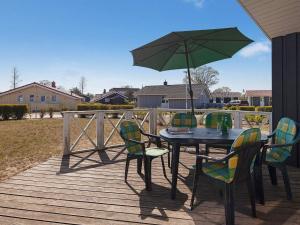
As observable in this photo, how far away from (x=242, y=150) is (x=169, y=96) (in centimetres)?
3395

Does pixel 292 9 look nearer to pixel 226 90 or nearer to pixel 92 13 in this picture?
pixel 92 13

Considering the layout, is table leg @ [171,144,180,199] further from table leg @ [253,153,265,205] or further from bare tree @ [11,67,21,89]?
bare tree @ [11,67,21,89]

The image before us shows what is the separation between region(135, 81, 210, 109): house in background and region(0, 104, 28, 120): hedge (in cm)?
2126

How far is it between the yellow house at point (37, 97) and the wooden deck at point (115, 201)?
25924 mm

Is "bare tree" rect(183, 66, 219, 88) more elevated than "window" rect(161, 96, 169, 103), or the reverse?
"bare tree" rect(183, 66, 219, 88)

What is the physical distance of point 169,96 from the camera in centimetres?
3600

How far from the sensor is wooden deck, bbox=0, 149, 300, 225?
8.18 feet

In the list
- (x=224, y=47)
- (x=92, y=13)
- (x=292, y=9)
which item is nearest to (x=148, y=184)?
(x=224, y=47)

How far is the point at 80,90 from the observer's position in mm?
63031

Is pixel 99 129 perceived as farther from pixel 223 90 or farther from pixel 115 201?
pixel 223 90

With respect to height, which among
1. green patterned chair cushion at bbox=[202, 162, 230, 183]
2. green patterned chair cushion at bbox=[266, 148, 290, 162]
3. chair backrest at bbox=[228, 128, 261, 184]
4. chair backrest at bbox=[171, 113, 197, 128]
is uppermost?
chair backrest at bbox=[171, 113, 197, 128]

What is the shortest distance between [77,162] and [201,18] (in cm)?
747

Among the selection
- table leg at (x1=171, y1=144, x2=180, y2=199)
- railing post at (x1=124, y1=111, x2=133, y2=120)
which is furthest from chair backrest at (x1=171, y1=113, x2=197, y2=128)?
railing post at (x1=124, y1=111, x2=133, y2=120)

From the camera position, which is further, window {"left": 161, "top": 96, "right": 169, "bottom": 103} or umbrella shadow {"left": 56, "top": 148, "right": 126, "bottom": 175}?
window {"left": 161, "top": 96, "right": 169, "bottom": 103}
